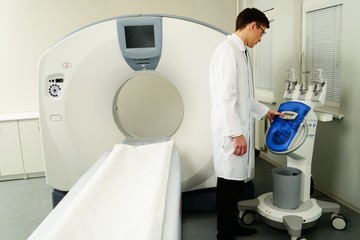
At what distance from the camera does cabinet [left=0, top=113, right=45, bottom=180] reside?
2.97 m

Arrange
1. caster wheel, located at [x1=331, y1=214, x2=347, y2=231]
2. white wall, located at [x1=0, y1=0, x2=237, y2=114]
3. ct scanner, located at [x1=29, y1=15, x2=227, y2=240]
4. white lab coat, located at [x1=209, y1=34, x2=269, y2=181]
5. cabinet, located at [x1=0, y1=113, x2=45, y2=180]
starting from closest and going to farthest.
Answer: white lab coat, located at [x1=209, y1=34, x2=269, y2=181] < caster wheel, located at [x1=331, y1=214, x2=347, y2=231] < ct scanner, located at [x1=29, y1=15, x2=227, y2=240] < cabinet, located at [x1=0, y1=113, x2=45, y2=180] < white wall, located at [x1=0, y1=0, x2=237, y2=114]

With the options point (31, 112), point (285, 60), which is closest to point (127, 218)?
point (285, 60)

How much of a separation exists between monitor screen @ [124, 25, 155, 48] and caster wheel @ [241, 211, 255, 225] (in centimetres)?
119

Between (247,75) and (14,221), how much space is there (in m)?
1.83

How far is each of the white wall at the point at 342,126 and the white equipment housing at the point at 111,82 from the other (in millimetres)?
804

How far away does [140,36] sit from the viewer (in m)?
2.01

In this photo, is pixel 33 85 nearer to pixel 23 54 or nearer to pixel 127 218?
pixel 23 54

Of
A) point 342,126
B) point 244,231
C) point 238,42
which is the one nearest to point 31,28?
point 238,42

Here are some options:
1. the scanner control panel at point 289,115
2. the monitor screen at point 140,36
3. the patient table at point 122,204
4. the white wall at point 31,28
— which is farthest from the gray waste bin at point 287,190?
the white wall at point 31,28

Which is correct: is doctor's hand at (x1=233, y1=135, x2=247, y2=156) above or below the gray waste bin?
above

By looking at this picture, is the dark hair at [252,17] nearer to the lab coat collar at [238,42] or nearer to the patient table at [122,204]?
the lab coat collar at [238,42]

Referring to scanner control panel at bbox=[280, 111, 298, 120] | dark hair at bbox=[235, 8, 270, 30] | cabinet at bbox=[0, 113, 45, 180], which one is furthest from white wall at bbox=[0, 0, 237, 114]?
scanner control panel at bbox=[280, 111, 298, 120]

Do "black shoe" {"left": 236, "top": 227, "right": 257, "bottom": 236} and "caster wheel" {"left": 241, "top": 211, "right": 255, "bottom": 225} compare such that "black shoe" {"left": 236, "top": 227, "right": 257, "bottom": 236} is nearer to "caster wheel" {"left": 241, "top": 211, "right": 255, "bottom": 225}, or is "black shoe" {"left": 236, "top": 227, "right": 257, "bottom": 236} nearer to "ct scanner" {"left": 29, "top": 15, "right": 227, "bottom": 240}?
"caster wheel" {"left": 241, "top": 211, "right": 255, "bottom": 225}

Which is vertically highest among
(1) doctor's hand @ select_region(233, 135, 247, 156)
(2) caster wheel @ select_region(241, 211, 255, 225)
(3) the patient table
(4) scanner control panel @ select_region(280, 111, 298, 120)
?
(4) scanner control panel @ select_region(280, 111, 298, 120)
